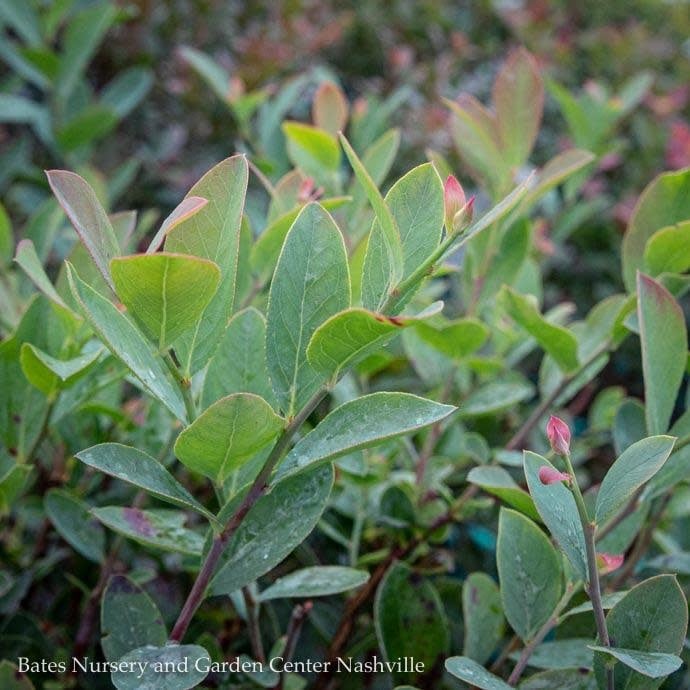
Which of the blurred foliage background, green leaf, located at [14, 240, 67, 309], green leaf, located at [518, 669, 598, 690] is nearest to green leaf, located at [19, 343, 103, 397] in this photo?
green leaf, located at [14, 240, 67, 309]

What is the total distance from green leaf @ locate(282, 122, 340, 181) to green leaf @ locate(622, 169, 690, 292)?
367 mm

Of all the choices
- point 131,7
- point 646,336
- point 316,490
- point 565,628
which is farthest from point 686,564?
point 131,7

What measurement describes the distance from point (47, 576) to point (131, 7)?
151 centimetres

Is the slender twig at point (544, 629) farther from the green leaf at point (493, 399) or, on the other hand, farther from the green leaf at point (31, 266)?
the green leaf at point (31, 266)

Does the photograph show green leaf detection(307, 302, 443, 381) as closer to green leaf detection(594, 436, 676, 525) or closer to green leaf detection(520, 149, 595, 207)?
green leaf detection(594, 436, 676, 525)

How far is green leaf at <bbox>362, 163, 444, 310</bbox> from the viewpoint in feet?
2.04

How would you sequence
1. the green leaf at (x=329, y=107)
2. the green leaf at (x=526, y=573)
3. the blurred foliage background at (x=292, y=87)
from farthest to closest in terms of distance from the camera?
the blurred foliage background at (x=292, y=87), the green leaf at (x=329, y=107), the green leaf at (x=526, y=573)

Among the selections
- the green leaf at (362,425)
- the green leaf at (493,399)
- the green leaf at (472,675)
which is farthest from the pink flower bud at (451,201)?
the green leaf at (493,399)

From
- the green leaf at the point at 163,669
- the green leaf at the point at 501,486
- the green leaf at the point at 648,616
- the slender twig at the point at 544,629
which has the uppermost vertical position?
the green leaf at the point at 501,486

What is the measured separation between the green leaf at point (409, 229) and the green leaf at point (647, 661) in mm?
299

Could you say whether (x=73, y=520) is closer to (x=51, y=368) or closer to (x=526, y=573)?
(x=51, y=368)

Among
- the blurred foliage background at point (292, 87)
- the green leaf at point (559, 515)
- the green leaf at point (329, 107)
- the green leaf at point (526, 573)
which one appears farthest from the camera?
the blurred foliage background at point (292, 87)

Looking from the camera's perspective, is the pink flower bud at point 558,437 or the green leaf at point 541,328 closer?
the pink flower bud at point 558,437

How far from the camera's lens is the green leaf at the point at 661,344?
762 millimetres
